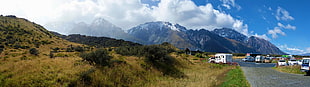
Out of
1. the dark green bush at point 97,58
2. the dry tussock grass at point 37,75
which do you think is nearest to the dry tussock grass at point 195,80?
the dark green bush at point 97,58

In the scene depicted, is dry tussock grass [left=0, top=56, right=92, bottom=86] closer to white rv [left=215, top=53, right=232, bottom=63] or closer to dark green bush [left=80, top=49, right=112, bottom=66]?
dark green bush [left=80, top=49, right=112, bottom=66]

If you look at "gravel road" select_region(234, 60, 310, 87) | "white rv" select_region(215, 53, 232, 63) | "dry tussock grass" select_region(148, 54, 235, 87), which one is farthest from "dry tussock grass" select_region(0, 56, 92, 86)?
→ "white rv" select_region(215, 53, 232, 63)

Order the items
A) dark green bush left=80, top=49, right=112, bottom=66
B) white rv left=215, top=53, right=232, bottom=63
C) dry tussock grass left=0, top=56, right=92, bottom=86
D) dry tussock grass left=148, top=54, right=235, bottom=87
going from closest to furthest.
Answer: dry tussock grass left=0, top=56, right=92, bottom=86 → dry tussock grass left=148, top=54, right=235, bottom=87 → dark green bush left=80, top=49, right=112, bottom=66 → white rv left=215, top=53, right=232, bottom=63

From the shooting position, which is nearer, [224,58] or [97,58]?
[97,58]

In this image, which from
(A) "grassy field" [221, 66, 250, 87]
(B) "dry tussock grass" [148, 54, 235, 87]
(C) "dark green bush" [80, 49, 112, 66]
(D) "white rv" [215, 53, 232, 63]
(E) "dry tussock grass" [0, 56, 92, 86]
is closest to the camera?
(E) "dry tussock grass" [0, 56, 92, 86]

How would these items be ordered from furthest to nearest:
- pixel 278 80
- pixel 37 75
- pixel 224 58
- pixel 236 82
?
pixel 224 58 → pixel 278 80 → pixel 236 82 → pixel 37 75

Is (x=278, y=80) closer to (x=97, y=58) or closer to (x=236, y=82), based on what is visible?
(x=236, y=82)

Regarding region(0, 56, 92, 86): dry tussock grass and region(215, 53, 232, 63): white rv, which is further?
region(215, 53, 232, 63): white rv

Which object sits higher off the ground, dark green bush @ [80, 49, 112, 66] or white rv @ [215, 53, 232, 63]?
dark green bush @ [80, 49, 112, 66]

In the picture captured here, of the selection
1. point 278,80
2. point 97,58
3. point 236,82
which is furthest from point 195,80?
point 97,58

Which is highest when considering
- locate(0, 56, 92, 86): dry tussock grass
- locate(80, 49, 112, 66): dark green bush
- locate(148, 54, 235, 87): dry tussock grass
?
locate(80, 49, 112, 66): dark green bush

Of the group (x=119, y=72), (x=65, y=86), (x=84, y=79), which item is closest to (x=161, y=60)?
(x=119, y=72)

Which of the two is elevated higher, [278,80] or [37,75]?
[37,75]

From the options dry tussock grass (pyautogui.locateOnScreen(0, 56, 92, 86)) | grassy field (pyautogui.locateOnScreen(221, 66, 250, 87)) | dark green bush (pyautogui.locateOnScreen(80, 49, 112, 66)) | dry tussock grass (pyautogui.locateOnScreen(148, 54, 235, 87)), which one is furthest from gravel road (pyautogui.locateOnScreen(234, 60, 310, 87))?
dry tussock grass (pyautogui.locateOnScreen(0, 56, 92, 86))
